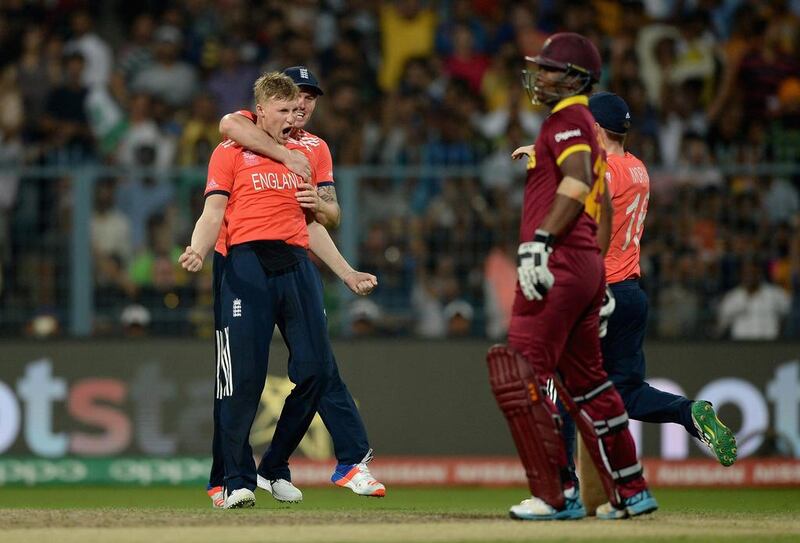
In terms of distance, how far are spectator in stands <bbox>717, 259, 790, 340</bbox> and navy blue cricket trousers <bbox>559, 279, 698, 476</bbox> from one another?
463 centimetres

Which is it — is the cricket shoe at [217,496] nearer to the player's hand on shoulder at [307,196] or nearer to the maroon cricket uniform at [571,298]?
the player's hand on shoulder at [307,196]

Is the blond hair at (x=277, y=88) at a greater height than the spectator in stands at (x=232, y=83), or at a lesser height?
lesser

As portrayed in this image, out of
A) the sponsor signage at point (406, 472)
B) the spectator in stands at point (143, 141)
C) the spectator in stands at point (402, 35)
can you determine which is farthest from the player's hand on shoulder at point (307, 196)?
the spectator in stands at point (402, 35)

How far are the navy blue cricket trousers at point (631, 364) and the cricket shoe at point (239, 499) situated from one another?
6.40 ft

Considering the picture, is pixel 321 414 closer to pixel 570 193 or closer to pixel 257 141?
pixel 257 141

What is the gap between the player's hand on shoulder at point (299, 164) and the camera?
9.09 m

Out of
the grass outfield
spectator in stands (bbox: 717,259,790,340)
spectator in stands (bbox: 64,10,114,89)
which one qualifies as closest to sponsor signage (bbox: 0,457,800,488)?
spectator in stands (bbox: 717,259,790,340)

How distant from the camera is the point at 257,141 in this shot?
8992mm

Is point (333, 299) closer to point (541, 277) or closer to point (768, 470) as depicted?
point (768, 470)

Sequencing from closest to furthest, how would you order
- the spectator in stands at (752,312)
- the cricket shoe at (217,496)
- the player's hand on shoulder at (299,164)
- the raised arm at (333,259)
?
the cricket shoe at (217,496), the player's hand on shoulder at (299,164), the raised arm at (333,259), the spectator in stands at (752,312)

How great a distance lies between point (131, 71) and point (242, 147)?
360 inches

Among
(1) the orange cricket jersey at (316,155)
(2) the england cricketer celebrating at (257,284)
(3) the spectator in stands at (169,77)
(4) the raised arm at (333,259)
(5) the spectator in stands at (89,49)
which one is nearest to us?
(2) the england cricketer celebrating at (257,284)

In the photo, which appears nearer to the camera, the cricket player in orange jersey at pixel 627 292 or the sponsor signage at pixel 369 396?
the cricket player in orange jersey at pixel 627 292

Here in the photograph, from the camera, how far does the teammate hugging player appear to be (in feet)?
24.4
